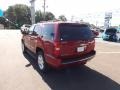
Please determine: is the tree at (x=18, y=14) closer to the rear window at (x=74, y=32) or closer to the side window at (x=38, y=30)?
the side window at (x=38, y=30)

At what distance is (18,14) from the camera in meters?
101

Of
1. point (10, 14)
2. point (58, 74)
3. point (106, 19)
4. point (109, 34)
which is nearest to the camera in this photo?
point (58, 74)

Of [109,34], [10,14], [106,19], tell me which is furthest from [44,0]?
[10,14]

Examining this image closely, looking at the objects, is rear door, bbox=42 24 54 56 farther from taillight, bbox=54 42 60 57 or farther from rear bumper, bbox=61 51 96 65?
rear bumper, bbox=61 51 96 65

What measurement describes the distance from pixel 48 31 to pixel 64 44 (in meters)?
0.95

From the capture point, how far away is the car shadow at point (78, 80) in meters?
6.33

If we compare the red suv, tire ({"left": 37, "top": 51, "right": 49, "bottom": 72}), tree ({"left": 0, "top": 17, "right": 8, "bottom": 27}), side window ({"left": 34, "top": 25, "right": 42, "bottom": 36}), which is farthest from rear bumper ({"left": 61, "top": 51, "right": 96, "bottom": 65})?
tree ({"left": 0, "top": 17, "right": 8, "bottom": 27})

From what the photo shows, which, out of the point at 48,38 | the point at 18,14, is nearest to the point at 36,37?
the point at 48,38

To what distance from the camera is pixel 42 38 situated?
782 cm

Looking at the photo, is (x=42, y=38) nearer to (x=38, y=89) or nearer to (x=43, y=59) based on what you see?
(x=43, y=59)

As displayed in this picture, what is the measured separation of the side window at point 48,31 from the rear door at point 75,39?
0.38 m

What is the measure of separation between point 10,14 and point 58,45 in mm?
99072

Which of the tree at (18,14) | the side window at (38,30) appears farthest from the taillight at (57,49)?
the tree at (18,14)

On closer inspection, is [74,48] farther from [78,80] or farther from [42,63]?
[42,63]
